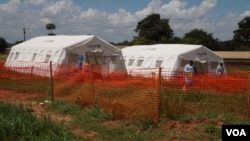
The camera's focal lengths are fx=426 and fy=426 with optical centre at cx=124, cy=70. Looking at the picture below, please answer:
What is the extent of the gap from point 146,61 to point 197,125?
2302 cm

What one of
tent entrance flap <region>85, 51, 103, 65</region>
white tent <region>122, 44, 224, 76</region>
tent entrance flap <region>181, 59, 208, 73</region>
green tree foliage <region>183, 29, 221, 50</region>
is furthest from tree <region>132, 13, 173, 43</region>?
tent entrance flap <region>85, 51, 103, 65</region>

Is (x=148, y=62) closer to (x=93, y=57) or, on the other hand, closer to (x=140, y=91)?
(x=93, y=57)

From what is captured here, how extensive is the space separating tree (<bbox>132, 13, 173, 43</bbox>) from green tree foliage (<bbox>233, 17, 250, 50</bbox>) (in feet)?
60.0

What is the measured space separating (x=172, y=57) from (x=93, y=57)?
5.82m

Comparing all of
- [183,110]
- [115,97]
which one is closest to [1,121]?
[115,97]

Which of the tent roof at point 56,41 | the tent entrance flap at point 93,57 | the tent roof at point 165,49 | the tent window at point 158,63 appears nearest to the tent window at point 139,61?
the tent roof at point 165,49

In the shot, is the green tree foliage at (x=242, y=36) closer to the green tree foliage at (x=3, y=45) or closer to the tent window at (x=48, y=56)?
the green tree foliage at (x=3, y=45)

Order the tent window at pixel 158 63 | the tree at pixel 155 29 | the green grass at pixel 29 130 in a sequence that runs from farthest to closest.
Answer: the tree at pixel 155 29, the tent window at pixel 158 63, the green grass at pixel 29 130

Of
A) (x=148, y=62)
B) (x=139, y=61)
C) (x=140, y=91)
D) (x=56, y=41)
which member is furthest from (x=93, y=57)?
(x=140, y=91)

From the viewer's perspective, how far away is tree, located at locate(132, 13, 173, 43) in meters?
79.9

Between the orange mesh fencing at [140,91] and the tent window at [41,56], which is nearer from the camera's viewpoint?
the orange mesh fencing at [140,91]

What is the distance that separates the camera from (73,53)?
30.1m

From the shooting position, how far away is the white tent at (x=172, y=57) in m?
30.6

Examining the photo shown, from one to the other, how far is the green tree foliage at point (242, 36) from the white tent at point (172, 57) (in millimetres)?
57690
